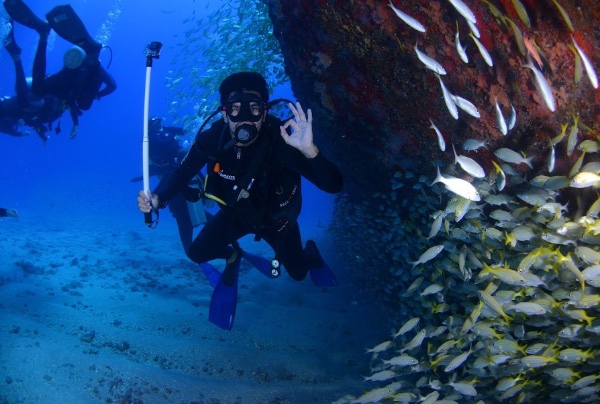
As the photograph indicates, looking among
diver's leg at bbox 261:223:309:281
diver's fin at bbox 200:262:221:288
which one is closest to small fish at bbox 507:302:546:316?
diver's leg at bbox 261:223:309:281

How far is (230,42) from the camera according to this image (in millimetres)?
10289

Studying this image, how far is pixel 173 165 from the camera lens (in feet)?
30.5

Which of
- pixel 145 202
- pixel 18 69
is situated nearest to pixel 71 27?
pixel 18 69

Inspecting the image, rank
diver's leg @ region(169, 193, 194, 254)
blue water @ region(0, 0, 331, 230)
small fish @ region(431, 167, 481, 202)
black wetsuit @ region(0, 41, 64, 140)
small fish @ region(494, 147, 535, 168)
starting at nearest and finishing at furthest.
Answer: small fish @ region(431, 167, 481, 202) → small fish @ region(494, 147, 535, 168) → black wetsuit @ region(0, 41, 64, 140) → diver's leg @ region(169, 193, 194, 254) → blue water @ region(0, 0, 331, 230)

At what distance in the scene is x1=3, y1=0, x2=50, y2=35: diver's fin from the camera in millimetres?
7162

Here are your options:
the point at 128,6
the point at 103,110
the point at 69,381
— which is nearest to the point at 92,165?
the point at 128,6

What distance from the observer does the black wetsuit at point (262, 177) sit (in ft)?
14.7

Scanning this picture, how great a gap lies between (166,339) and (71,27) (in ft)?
20.9

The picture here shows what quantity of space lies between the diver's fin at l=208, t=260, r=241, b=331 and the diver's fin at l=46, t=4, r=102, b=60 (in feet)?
17.9

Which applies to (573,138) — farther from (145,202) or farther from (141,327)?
(141,327)

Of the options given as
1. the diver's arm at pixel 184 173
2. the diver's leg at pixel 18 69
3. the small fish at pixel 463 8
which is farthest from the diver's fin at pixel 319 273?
the diver's leg at pixel 18 69

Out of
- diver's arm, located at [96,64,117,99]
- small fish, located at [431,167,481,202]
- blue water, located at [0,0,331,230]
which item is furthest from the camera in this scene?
blue water, located at [0,0,331,230]

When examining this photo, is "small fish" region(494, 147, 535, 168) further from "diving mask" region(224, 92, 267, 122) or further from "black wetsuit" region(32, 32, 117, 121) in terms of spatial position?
"black wetsuit" region(32, 32, 117, 121)

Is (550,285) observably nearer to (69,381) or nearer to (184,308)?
(69,381)
